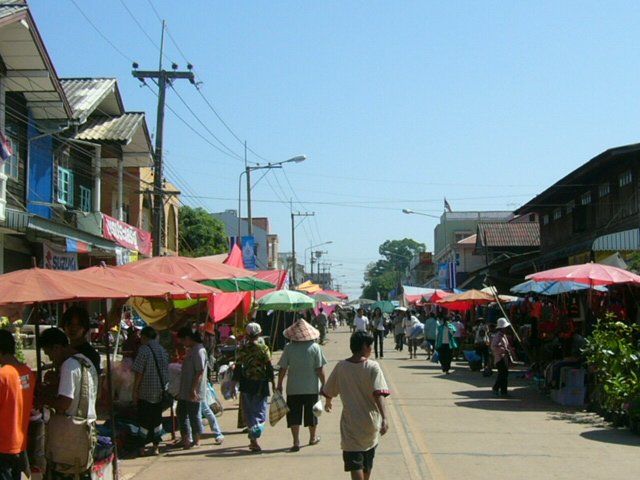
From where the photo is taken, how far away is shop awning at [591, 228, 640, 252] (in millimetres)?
22734

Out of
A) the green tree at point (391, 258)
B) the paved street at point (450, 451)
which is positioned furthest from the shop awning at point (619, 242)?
the green tree at point (391, 258)

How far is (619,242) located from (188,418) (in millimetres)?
16202

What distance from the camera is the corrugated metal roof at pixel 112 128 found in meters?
26.0

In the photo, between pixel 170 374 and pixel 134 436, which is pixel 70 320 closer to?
pixel 134 436

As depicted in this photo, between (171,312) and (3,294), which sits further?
(171,312)

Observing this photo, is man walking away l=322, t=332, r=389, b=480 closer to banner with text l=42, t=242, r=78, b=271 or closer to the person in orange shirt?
the person in orange shirt

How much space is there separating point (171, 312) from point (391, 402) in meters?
5.29

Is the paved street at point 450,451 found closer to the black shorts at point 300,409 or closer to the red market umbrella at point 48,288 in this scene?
the black shorts at point 300,409

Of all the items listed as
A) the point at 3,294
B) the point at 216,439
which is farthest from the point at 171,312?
the point at 3,294

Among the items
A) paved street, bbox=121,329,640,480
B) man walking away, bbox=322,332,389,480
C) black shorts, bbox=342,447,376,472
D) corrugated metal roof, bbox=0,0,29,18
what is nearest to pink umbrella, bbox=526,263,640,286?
paved street, bbox=121,329,640,480

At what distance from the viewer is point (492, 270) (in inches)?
1531

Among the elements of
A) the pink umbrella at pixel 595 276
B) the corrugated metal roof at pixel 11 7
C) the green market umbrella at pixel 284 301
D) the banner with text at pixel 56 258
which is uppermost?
Result: the corrugated metal roof at pixel 11 7

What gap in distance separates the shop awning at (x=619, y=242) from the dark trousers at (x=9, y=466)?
18.8 metres

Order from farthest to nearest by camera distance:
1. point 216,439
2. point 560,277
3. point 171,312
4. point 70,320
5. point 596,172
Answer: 1. point 596,172
2. point 171,312
3. point 560,277
4. point 216,439
5. point 70,320
